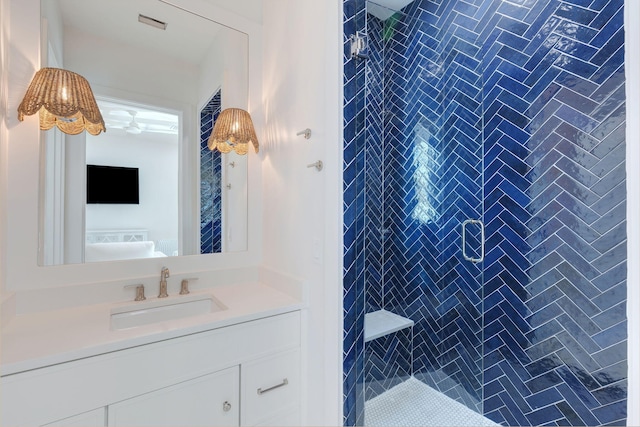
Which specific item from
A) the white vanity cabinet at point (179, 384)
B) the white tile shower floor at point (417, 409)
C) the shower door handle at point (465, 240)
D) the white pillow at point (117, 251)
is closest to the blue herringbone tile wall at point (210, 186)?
the white pillow at point (117, 251)

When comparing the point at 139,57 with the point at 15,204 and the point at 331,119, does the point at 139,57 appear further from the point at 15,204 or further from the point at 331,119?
the point at 331,119

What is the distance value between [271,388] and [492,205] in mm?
1565

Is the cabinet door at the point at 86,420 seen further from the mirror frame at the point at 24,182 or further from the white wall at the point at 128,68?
the white wall at the point at 128,68

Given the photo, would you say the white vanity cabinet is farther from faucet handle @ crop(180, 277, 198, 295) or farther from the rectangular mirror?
the rectangular mirror

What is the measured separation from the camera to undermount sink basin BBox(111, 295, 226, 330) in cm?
126

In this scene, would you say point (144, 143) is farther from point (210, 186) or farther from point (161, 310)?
point (161, 310)

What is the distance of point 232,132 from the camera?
1.61 m

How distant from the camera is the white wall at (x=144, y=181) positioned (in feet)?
4.38

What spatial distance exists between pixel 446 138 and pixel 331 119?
3.33ft

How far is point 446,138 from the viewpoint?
6.21 ft

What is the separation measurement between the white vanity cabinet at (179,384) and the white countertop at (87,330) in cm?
3

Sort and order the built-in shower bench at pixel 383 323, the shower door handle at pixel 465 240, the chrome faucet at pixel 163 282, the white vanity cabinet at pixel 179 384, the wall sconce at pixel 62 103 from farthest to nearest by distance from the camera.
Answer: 1. the shower door handle at pixel 465 240
2. the built-in shower bench at pixel 383 323
3. the chrome faucet at pixel 163 282
4. the wall sconce at pixel 62 103
5. the white vanity cabinet at pixel 179 384

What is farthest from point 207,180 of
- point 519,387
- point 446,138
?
point 519,387

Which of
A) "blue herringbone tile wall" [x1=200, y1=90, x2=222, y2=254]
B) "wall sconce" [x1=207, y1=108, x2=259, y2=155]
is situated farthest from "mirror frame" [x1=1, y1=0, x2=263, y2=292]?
"wall sconce" [x1=207, y1=108, x2=259, y2=155]
